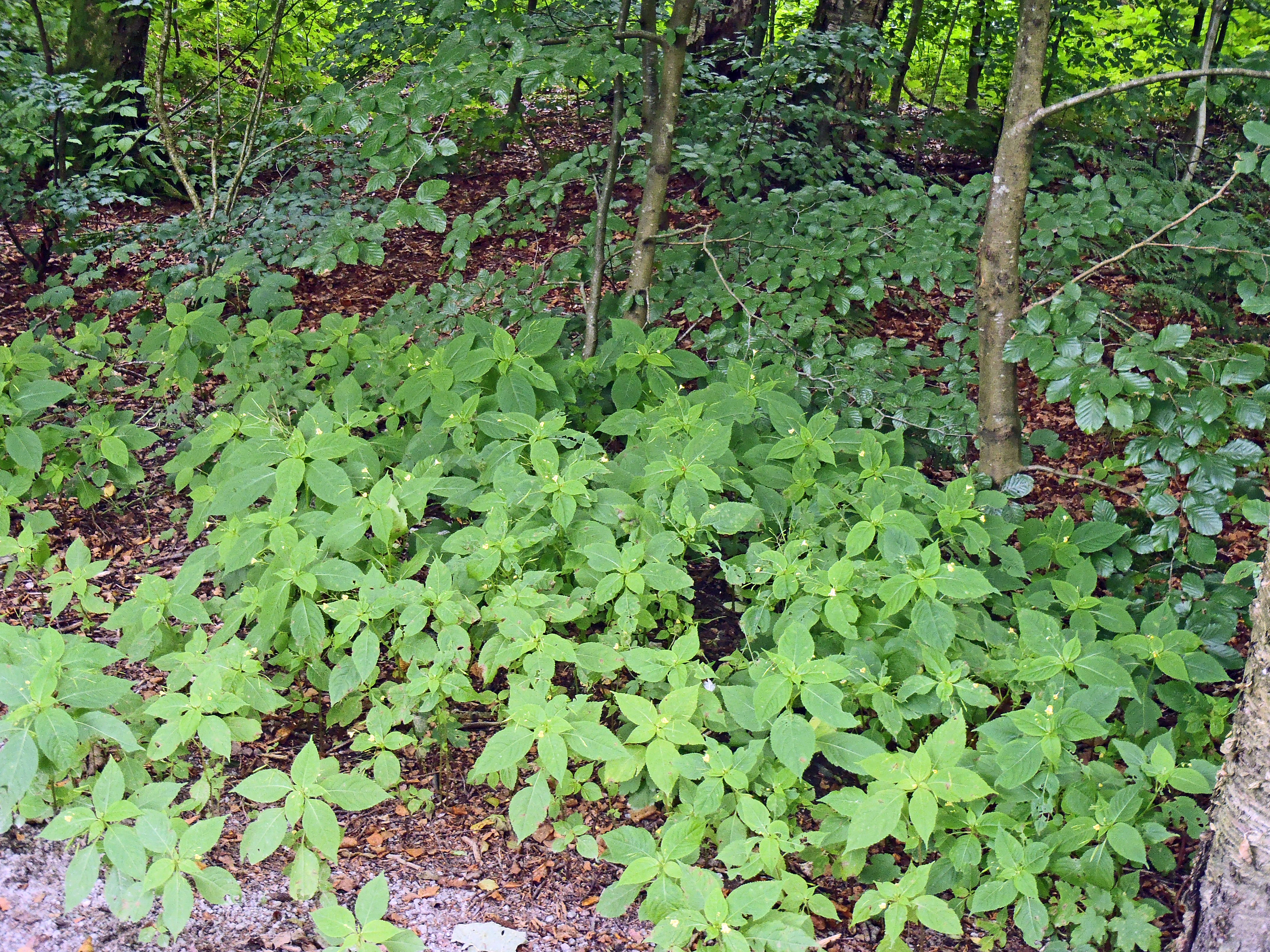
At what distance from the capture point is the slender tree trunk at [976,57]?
29.2ft

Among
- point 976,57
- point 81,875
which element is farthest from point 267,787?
point 976,57

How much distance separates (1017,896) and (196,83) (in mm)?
8726

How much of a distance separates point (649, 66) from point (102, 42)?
16.6 feet

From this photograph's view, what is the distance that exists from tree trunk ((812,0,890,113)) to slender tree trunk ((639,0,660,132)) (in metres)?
2.83

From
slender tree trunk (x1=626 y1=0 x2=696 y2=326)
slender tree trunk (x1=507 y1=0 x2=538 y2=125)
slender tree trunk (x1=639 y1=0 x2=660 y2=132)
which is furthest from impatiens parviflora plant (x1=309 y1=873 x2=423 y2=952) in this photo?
slender tree trunk (x1=507 y1=0 x2=538 y2=125)

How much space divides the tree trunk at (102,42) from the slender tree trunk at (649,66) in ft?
14.8

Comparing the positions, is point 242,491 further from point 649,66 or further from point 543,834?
point 649,66

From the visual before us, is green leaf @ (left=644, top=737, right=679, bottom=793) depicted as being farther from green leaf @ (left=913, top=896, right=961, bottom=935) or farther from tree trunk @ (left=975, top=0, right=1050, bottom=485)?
tree trunk @ (left=975, top=0, right=1050, bottom=485)

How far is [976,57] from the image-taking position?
352 inches

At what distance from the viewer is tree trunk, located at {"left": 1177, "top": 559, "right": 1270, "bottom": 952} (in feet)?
6.23

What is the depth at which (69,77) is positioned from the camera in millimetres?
5559

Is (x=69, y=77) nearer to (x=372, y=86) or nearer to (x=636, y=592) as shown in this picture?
→ (x=372, y=86)

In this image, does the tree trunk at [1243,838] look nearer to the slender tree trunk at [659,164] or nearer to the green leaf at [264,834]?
the green leaf at [264,834]

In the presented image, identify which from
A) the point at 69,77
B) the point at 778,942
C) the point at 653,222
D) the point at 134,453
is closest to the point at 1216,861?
the point at 778,942
